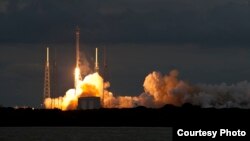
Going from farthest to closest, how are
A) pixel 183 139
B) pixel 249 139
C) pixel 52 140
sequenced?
pixel 52 140 → pixel 249 139 → pixel 183 139

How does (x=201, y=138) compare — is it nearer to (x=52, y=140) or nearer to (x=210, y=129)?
(x=210, y=129)

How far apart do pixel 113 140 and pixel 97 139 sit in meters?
5.78

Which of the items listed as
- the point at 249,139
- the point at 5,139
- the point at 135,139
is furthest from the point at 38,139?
the point at 249,139

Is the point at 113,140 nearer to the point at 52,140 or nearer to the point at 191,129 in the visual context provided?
the point at 52,140

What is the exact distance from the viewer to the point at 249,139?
91.0 m

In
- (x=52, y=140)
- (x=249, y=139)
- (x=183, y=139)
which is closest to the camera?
(x=183, y=139)

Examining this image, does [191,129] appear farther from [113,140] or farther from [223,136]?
[113,140]

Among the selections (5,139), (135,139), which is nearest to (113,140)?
(135,139)

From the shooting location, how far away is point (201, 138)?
275ft

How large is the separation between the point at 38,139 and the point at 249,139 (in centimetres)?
7603

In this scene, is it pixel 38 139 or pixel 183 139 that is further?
pixel 38 139

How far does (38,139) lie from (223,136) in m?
81.5

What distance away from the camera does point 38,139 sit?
163 meters

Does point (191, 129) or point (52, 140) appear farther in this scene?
point (52, 140)
